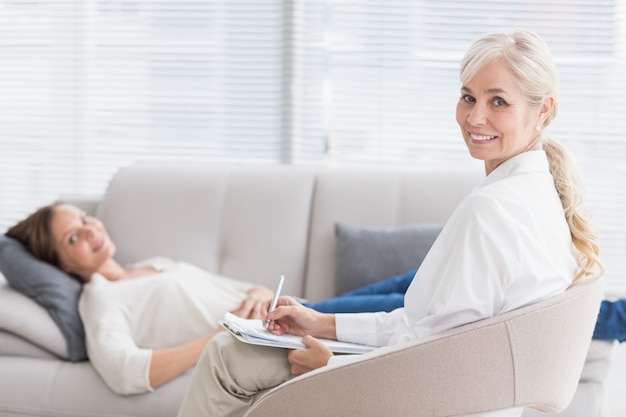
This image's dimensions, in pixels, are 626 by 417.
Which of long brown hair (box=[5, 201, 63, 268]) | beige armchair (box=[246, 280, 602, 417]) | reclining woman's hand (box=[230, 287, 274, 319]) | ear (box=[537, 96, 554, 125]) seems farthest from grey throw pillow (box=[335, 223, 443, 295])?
beige armchair (box=[246, 280, 602, 417])

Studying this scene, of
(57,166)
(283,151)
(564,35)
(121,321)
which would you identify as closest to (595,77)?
(564,35)

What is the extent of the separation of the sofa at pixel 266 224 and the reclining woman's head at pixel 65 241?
5.1 inches

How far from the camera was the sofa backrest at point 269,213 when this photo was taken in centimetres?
294

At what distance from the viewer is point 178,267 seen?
2867 millimetres

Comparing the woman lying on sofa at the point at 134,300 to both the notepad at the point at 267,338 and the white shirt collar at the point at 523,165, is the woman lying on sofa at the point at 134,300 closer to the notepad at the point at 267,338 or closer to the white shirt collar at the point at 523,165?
the notepad at the point at 267,338

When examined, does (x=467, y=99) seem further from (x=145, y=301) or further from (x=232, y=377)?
(x=145, y=301)

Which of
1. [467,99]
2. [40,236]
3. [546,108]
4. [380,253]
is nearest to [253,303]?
[380,253]

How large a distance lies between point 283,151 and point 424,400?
2.24m

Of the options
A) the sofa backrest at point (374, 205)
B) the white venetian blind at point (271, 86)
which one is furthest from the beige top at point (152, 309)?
the white venetian blind at point (271, 86)

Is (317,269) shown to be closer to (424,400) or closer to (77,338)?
(77,338)

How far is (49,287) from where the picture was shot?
105 inches

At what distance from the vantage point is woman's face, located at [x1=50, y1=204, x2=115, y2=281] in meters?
2.81

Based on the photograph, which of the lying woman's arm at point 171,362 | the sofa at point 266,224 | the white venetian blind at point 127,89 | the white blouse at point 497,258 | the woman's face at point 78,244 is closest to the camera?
A: the white blouse at point 497,258

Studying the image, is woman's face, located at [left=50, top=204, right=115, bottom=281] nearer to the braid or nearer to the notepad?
the notepad
